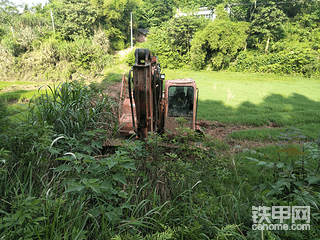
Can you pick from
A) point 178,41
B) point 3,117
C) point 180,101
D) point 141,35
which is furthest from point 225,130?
Result: point 141,35

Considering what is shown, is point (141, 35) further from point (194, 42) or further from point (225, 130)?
point (225, 130)

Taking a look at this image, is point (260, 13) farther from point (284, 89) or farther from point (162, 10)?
point (162, 10)

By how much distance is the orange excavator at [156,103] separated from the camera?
421 cm

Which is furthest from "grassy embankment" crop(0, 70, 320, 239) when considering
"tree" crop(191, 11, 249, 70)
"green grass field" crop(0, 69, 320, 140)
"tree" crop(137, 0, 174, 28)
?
"tree" crop(137, 0, 174, 28)

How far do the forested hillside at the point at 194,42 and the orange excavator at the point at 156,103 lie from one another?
66.8 feet

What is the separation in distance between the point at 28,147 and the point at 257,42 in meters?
32.4

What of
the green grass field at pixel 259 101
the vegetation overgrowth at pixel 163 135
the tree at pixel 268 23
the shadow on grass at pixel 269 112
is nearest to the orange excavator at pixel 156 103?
the vegetation overgrowth at pixel 163 135

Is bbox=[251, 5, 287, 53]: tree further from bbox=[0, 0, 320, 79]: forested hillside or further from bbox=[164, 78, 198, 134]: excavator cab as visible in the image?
bbox=[164, 78, 198, 134]: excavator cab

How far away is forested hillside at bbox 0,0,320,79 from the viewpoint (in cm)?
2488

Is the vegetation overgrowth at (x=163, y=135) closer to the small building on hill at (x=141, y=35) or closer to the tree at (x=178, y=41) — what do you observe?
the tree at (x=178, y=41)

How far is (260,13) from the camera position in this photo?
28.3 meters

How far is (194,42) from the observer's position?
26703mm

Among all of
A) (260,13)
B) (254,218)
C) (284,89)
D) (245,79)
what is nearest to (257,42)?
(260,13)

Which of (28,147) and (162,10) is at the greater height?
(162,10)
